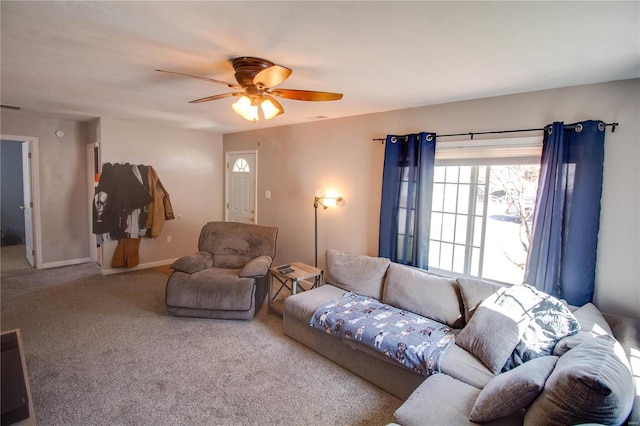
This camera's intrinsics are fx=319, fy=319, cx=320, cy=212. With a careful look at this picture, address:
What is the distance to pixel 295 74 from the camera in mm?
2424

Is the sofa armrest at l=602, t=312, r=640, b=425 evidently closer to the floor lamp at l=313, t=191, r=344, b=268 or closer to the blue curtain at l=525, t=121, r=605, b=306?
the blue curtain at l=525, t=121, r=605, b=306

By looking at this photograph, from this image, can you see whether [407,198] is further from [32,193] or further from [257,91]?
[32,193]

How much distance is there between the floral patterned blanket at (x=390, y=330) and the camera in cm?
225

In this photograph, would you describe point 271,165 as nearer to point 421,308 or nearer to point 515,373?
point 421,308

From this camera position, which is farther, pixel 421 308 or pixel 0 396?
pixel 421 308

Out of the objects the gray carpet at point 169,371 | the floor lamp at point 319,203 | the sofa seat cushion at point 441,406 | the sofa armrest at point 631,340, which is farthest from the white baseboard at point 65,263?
the sofa armrest at point 631,340

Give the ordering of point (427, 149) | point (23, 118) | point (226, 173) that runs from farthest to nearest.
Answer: point (226, 173), point (23, 118), point (427, 149)

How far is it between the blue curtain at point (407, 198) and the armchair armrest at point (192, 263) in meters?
2.11

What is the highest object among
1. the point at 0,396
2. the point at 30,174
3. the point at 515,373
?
the point at 30,174

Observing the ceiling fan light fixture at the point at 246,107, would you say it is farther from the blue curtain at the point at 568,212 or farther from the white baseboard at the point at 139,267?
A: the white baseboard at the point at 139,267

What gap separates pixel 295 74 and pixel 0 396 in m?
2.55

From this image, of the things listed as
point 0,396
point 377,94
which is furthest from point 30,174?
point 377,94

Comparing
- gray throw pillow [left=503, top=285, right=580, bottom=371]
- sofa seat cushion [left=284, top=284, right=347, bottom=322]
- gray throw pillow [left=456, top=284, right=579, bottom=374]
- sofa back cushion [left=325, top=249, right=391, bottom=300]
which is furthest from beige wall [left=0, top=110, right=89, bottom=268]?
gray throw pillow [left=503, top=285, right=580, bottom=371]

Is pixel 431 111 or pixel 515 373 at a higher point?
pixel 431 111
